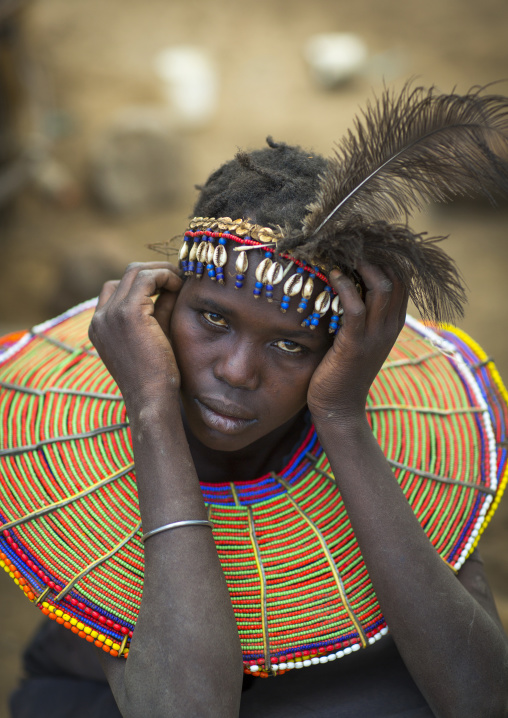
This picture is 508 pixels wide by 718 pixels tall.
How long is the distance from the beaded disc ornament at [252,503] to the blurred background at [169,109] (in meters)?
1.66

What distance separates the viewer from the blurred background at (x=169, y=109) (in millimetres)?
5910

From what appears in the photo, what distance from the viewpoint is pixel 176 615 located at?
1.54 meters

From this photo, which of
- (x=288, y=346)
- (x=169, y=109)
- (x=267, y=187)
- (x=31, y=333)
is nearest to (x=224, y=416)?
(x=288, y=346)

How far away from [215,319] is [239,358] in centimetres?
13

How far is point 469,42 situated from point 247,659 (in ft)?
38.1

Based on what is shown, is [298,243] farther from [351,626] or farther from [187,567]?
[351,626]

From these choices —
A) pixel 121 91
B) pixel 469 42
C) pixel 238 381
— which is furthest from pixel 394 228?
pixel 469 42

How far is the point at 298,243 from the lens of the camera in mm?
1605

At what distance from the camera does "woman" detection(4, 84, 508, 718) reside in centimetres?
155

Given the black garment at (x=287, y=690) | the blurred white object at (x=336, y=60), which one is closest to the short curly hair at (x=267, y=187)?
the black garment at (x=287, y=690)

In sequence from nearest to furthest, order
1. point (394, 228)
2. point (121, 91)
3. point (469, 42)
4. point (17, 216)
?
1. point (394, 228)
2. point (17, 216)
3. point (121, 91)
4. point (469, 42)

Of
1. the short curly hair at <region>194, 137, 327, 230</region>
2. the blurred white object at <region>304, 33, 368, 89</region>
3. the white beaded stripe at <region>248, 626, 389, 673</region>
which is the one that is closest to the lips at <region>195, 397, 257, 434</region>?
the short curly hair at <region>194, 137, 327, 230</region>

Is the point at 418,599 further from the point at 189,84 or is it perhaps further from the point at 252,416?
the point at 189,84

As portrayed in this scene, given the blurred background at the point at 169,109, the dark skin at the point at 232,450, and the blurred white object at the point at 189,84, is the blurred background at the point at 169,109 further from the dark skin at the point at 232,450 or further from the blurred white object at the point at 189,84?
the dark skin at the point at 232,450
